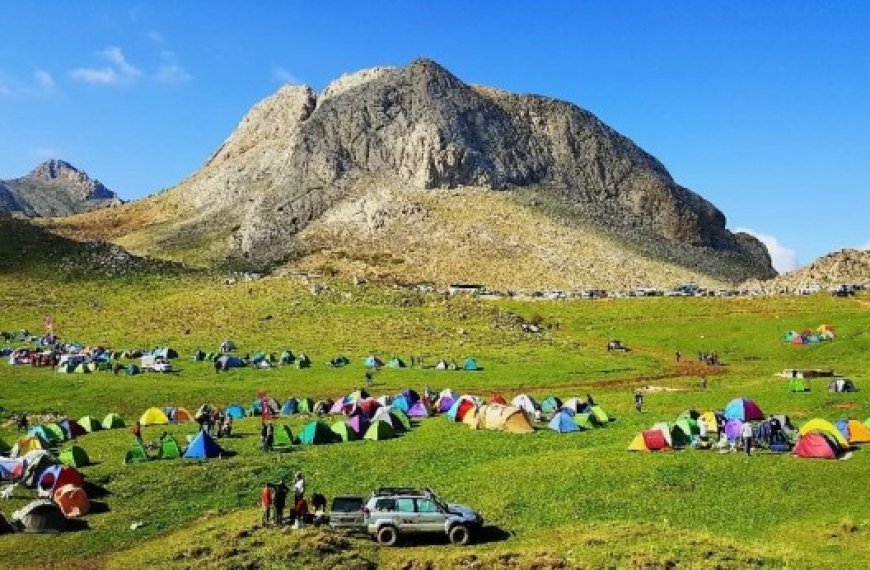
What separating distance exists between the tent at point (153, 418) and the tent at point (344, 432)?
45.3 ft

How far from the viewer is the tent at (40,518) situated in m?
30.4

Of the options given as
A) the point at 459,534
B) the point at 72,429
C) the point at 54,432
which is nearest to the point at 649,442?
the point at 459,534

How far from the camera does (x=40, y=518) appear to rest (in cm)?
3047

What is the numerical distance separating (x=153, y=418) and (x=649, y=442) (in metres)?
32.7

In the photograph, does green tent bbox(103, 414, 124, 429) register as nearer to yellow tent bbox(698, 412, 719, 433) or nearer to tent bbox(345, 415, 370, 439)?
tent bbox(345, 415, 370, 439)

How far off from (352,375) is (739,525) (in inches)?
1957

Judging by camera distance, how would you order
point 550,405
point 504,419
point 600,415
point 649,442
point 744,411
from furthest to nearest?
point 550,405 → point 600,415 → point 504,419 → point 744,411 → point 649,442

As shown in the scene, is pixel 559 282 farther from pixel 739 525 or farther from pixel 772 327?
pixel 739 525

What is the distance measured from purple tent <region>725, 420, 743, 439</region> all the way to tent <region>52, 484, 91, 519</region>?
99.3 feet

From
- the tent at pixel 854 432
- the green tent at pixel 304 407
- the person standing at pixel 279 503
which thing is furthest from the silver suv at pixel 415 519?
the green tent at pixel 304 407

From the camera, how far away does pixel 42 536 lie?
98.5 ft

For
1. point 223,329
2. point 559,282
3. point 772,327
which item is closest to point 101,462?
point 223,329

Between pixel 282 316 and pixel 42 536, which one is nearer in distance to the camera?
pixel 42 536

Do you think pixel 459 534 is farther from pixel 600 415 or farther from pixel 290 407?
pixel 290 407
